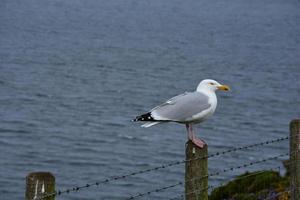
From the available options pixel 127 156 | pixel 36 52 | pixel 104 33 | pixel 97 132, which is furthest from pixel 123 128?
pixel 104 33

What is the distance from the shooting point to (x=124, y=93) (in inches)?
1674

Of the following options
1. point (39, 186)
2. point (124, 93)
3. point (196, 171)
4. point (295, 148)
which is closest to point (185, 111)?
point (295, 148)

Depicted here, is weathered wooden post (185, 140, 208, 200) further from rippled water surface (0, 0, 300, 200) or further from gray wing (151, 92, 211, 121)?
rippled water surface (0, 0, 300, 200)

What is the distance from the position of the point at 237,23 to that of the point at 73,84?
197ft

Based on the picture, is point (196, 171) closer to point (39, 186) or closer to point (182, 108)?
point (182, 108)

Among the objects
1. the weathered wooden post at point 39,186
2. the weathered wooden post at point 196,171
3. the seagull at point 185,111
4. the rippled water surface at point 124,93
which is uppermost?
the rippled water surface at point 124,93

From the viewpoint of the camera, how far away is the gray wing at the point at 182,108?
25.5 ft

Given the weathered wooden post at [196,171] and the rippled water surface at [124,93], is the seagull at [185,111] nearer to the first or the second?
the weathered wooden post at [196,171]

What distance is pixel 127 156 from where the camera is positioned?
27688mm

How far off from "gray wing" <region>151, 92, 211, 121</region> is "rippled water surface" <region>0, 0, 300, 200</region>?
13.4 m

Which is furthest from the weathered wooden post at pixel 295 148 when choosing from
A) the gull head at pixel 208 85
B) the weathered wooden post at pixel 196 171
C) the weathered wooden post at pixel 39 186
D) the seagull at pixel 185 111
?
the weathered wooden post at pixel 39 186

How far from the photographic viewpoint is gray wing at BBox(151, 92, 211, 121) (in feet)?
25.5

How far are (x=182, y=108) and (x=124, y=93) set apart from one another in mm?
34742

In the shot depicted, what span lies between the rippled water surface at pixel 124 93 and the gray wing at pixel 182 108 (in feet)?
43.9
